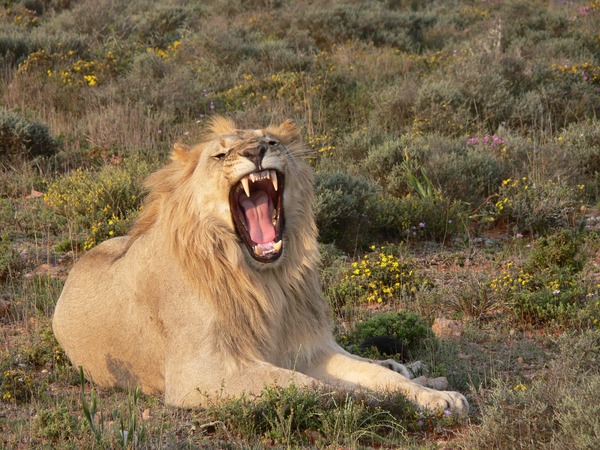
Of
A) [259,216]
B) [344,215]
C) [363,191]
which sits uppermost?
[259,216]

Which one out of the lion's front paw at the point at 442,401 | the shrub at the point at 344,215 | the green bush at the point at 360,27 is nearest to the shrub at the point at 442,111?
the shrub at the point at 344,215

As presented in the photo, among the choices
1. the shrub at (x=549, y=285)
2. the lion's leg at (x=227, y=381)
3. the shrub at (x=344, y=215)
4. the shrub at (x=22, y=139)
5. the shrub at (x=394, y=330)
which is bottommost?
the shrub at (x=549, y=285)

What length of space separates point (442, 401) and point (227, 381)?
→ 119cm

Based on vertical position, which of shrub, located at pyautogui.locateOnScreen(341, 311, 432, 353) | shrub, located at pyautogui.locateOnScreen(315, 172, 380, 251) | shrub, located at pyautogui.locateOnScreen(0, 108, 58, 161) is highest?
shrub, located at pyautogui.locateOnScreen(0, 108, 58, 161)

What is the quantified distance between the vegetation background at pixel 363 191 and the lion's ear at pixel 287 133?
1.58m

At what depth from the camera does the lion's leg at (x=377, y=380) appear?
5.20 meters

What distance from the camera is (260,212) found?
18.9 ft

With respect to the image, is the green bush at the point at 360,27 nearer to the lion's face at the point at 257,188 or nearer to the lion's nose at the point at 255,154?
the lion's face at the point at 257,188

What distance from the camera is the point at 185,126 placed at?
41.3 ft

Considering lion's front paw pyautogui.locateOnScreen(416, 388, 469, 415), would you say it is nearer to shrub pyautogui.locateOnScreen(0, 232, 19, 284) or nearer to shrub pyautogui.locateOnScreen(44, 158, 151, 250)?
shrub pyautogui.locateOnScreen(0, 232, 19, 284)

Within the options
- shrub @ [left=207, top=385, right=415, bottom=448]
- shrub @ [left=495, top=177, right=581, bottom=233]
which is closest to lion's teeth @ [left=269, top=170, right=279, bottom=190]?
shrub @ [left=207, top=385, right=415, bottom=448]

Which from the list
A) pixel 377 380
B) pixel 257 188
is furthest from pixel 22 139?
pixel 377 380

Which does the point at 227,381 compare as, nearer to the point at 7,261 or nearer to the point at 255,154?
the point at 255,154

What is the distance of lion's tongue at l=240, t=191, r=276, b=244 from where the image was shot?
570 centimetres
